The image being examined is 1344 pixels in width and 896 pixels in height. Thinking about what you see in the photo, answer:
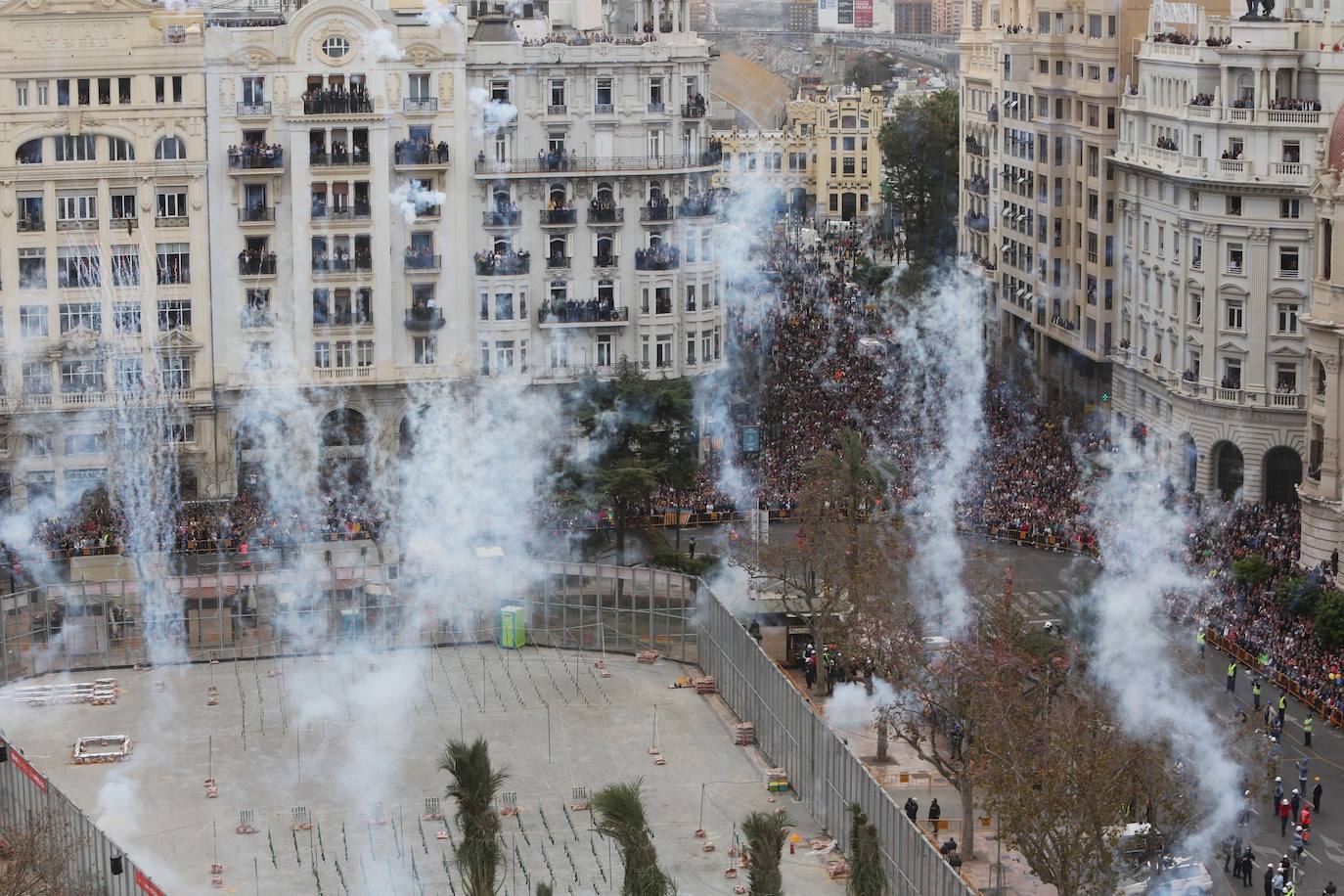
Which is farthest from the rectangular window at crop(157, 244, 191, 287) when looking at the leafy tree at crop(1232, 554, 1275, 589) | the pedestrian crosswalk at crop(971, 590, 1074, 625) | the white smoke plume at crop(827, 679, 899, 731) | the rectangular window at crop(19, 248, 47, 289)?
the leafy tree at crop(1232, 554, 1275, 589)

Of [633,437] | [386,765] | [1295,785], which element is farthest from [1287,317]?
[386,765]

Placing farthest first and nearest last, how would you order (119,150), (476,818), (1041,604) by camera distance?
1. (119,150)
2. (1041,604)
3. (476,818)

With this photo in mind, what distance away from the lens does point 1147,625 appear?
3307 inches

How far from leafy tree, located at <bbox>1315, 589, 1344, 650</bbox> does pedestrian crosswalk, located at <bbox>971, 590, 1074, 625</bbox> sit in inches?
303

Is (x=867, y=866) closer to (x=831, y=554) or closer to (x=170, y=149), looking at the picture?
(x=831, y=554)

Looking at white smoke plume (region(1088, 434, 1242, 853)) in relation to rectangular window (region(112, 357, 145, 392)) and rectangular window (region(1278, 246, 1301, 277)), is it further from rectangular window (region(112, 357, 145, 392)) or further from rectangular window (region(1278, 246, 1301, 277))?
rectangular window (region(112, 357, 145, 392))

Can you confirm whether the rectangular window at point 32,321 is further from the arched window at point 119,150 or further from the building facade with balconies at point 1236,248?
the building facade with balconies at point 1236,248

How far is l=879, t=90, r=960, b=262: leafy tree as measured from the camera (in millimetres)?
166375

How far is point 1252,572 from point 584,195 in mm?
34034

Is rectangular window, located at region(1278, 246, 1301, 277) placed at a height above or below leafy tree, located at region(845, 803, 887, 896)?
above

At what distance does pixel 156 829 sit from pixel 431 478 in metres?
34.3

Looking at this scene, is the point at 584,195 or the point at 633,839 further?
the point at 584,195

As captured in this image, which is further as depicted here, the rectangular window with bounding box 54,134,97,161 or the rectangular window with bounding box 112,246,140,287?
the rectangular window with bounding box 112,246,140,287

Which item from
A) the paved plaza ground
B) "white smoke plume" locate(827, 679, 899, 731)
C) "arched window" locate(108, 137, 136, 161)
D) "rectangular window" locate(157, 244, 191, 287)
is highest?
"arched window" locate(108, 137, 136, 161)
